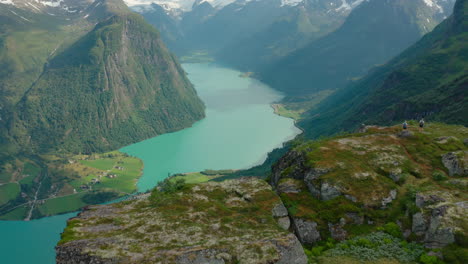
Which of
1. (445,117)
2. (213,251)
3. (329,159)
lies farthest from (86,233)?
(445,117)

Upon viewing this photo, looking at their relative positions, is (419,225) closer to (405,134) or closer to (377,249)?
(377,249)

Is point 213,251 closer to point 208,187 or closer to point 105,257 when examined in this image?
point 105,257

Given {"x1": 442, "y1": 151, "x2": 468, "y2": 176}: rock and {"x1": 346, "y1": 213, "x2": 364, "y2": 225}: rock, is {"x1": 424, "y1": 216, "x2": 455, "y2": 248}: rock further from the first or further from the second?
{"x1": 442, "y1": 151, "x2": 468, "y2": 176}: rock

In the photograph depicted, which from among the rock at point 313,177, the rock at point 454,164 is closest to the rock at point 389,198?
the rock at point 313,177

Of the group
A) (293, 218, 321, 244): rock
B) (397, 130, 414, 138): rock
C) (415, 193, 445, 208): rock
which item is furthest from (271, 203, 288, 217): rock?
(397, 130, 414, 138): rock

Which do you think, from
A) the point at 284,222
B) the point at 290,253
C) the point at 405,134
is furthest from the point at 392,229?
the point at 405,134

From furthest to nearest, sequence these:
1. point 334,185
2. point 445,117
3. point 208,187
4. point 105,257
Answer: point 445,117 → point 208,187 → point 334,185 → point 105,257

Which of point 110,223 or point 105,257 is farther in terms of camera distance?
point 110,223

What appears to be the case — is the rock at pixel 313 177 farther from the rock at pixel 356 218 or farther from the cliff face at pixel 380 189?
the rock at pixel 356 218
